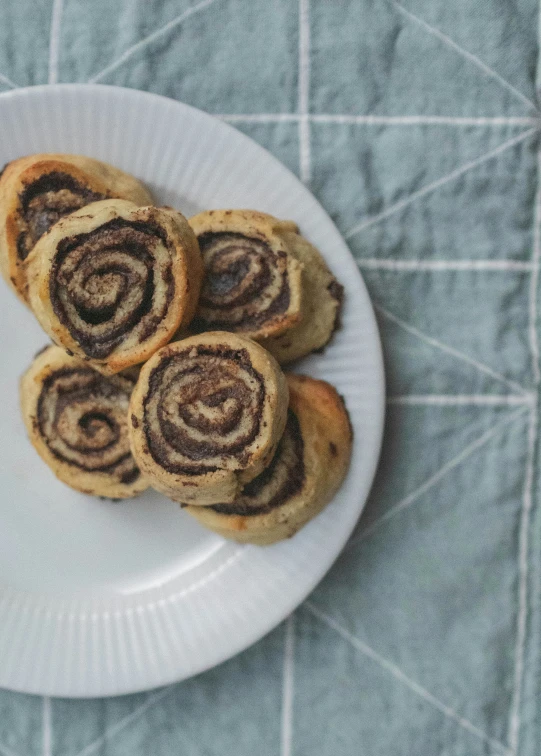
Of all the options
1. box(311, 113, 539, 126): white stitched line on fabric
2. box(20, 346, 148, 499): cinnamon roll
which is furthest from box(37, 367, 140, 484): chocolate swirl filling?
box(311, 113, 539, 126): white stitched line on fabric

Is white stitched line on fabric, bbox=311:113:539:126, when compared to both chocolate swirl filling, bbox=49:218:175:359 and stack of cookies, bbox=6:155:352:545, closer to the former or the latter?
stack of cookies, bbox=6:155:352:545

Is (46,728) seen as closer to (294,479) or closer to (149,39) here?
(294,479)

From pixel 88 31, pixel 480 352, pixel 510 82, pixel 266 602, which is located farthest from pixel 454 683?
pixel 88 31

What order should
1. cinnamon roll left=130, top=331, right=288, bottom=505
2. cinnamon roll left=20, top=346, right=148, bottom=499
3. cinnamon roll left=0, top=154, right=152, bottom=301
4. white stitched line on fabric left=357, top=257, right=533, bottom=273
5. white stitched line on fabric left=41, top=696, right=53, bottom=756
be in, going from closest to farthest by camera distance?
cinnamon roll left=130, top=331, right=288, bottom=505
cinnamon roll left=0, top=154, right=152, bottom=301
cinnamon roll left=20, top=346, right=148, bottom=499
white stitched line on fabric left=357, top=257, right=533, bottom=273
white stitched line on fabric left=41, top=696, right=53, bottom=756

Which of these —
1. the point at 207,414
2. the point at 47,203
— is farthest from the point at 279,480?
the point at 47,203

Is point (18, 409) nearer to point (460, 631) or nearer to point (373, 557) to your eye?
point (373, 557)
